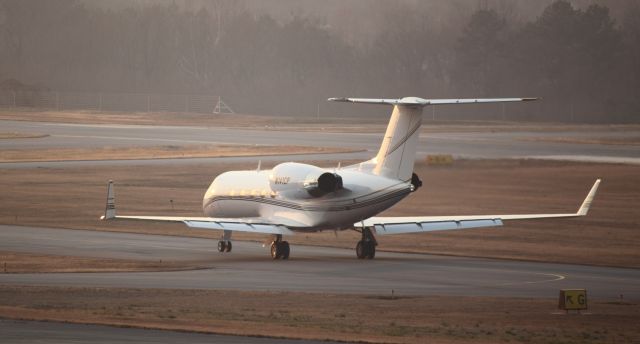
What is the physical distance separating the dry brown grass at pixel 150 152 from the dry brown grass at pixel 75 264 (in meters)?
53.8

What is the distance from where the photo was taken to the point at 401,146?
47.0m

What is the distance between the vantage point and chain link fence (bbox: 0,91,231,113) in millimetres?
175500

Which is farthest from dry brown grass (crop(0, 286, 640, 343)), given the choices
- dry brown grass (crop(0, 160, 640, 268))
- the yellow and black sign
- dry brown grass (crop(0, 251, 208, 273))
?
dry brown grass (crop(0, 160, 640, 268))

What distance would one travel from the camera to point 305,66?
602ft

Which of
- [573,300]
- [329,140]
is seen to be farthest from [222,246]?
[329,140]

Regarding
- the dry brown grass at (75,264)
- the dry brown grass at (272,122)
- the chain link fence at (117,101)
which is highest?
the chain link fence at (117,101)

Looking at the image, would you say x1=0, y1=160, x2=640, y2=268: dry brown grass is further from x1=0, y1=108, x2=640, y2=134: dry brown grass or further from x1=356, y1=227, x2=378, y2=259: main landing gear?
x1=0, y1=108, x2=640, y2=134: dry brown grass

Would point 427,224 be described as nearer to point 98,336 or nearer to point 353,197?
point 353,197

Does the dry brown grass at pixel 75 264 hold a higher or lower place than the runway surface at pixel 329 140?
lower

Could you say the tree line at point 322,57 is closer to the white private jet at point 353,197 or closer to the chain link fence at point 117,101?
the chain link fence at point 117,101

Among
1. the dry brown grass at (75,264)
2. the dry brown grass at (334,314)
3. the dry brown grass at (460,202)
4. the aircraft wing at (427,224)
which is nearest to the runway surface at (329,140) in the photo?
the dry brown grass at (460,202)

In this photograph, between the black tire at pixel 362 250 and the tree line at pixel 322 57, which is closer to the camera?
the black tire at pixel 362 250

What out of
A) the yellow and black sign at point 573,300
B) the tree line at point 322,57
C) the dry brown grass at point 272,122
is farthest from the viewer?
the tree line at point 322,57

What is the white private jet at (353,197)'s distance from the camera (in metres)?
46.2
